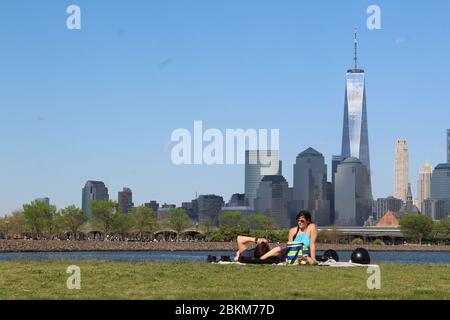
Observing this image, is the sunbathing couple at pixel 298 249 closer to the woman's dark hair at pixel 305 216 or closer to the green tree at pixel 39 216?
the woman's dark hair at pixel 305 216

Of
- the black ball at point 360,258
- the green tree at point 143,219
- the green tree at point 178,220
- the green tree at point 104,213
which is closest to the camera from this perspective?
the black ball at point 360,258

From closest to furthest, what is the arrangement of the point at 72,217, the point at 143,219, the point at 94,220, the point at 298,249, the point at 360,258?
the point at 298,249, the point at 360,258, the point at 72,217, the point at 94,220, the point at 143,219

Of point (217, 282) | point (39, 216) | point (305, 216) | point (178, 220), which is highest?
point (305, 216)

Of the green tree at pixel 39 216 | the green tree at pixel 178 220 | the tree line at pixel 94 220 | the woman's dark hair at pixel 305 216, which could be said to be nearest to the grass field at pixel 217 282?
the woman's dark hair at pixel 305 216

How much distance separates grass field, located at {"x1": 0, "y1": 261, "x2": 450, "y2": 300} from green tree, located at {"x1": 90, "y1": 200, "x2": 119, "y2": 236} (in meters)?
Result: 139

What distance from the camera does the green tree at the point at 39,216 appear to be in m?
158

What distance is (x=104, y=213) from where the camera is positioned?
538 ft

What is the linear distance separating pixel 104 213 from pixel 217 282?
146614mm

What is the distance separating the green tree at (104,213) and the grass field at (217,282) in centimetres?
13862

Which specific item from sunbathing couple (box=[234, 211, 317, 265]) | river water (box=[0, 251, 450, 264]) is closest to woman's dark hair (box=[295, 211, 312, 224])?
sunbathing couple (box=[234, 211, 317, 265])

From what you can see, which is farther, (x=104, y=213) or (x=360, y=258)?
(x=104, y=213)

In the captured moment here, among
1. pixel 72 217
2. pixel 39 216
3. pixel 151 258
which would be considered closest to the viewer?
pixel 151 258

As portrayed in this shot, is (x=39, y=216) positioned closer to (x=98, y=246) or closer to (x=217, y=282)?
(x=98, y=246)

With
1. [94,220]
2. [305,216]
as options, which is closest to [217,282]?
[305,216]
